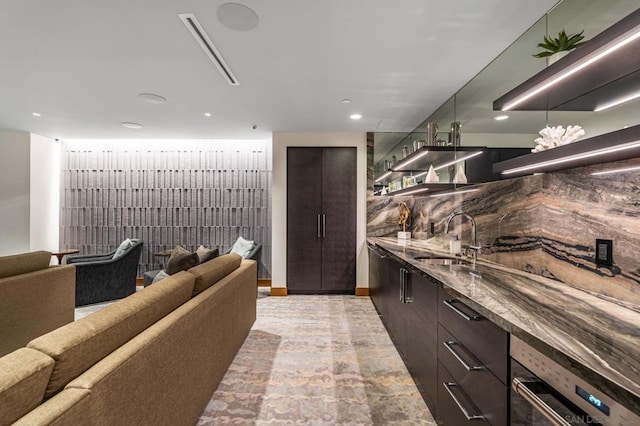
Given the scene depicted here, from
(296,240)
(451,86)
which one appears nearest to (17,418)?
(451,86)

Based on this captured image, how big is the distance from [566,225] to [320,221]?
3289mm

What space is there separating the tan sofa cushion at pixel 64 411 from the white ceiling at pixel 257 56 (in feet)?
6.71

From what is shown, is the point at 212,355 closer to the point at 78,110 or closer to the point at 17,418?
the point at 17,418

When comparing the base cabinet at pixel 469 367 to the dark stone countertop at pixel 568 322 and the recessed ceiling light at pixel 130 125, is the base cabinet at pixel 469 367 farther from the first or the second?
the recessed ceiling light at pixel 130 125

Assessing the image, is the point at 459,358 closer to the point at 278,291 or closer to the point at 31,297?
the point at 31,297

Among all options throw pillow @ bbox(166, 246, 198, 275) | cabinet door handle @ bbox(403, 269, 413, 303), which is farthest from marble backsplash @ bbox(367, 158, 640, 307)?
throw pillow @ bbox(166, 246, 198, 275)

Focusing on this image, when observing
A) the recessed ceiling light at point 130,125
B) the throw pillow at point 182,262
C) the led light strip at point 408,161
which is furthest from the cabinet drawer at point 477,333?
the recessed ceiling light at point 130,125

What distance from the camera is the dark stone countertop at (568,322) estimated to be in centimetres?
71

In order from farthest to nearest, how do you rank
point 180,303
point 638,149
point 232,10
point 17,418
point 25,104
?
point 25,104, point 232,10, point 180,303, point 638,149, point 17,418

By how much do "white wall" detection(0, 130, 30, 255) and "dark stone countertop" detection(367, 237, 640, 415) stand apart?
20.4ft

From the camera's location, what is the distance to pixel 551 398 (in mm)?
857

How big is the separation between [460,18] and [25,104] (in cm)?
473

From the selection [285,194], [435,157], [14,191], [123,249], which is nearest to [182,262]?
[285,194]

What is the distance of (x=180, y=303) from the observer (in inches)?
65.4
